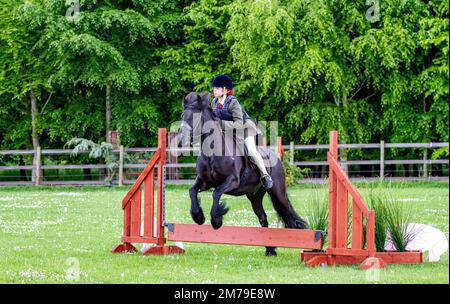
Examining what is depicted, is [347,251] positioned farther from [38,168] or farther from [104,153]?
[38,168]

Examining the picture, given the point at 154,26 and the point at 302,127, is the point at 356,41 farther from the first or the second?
the point at 154,26

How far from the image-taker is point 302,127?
3456 centimetres

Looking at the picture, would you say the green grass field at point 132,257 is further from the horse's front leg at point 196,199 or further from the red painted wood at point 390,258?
the horse's front leg at point 196,199

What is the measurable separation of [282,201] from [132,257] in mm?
2312

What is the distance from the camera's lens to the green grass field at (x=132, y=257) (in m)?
9.63

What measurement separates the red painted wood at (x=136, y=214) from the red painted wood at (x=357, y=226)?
352 centimetres

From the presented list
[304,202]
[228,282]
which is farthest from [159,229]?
[304,202]

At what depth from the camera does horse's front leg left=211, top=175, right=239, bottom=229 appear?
35.8 feet

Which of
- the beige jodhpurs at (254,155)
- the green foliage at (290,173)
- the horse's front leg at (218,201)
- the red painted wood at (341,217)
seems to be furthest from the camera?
the green foliage at (290,173)

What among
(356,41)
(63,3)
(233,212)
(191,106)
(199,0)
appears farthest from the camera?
(199,0)

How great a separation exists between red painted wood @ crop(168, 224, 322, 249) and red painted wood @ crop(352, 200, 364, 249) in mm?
544

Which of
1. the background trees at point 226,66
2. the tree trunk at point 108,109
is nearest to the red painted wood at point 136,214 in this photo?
the background trees at point 226,66

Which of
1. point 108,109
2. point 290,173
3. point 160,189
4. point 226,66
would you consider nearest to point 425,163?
point 290,173

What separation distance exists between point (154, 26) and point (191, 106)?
23470mm
